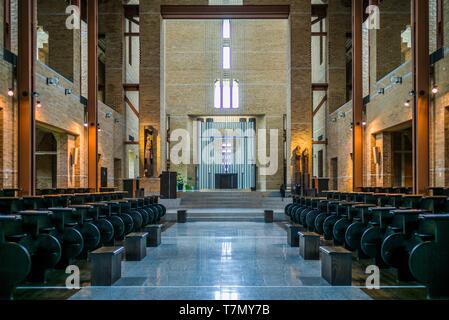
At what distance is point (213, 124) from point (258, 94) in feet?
10.9

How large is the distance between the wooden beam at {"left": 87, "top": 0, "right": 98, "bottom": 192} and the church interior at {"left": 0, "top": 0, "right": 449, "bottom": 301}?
0.05 meters

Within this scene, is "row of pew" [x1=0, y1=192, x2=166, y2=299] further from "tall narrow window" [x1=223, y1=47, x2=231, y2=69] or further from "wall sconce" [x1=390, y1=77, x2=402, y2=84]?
"tall narrow window" [x1=223, y1=47, x2=231, y2=69]

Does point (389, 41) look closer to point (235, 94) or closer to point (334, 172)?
point (334, 172)

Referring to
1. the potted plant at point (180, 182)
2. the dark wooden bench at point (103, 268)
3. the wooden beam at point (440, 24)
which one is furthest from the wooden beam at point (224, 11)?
the dark wooden bench at point (103, 268)

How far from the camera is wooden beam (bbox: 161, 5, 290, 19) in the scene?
2370 cm

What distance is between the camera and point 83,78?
813 inches

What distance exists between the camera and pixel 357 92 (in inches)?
759

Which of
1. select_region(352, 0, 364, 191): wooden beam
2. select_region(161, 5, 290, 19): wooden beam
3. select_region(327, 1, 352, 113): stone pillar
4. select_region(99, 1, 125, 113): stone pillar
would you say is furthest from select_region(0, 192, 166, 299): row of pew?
select_region(327, 1, 352, 113): stone pillar

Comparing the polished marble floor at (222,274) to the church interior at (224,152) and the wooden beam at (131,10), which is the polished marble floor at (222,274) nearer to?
the church interior at (224,152)

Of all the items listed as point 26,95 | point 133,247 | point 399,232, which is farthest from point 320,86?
point 399,232

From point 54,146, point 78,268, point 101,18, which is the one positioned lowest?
point 78,268

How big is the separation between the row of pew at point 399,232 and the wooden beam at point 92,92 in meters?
10.3

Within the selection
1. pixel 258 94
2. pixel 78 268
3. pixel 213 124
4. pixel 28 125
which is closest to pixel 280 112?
pixel 258 94
